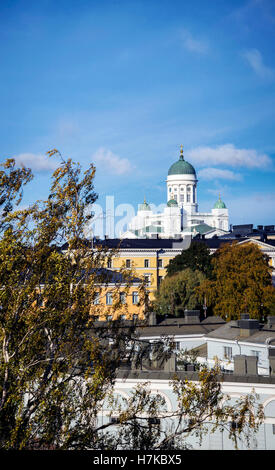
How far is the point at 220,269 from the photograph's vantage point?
188 ft

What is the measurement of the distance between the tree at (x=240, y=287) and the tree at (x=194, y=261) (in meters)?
4.05

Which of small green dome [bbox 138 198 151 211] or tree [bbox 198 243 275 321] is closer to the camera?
tree [bbox 198 243 275 321]

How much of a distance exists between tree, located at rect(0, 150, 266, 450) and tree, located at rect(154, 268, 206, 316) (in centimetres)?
4000

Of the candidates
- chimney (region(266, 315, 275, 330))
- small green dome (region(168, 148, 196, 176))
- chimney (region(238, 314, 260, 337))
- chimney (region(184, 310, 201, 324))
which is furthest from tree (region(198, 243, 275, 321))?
small green dome (region(168, 148, 196, 176))

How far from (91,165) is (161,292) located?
137 ft

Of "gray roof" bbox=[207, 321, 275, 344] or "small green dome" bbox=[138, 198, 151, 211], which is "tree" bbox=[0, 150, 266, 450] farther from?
"small green dome" bbox=[138, 198, 151, 211]

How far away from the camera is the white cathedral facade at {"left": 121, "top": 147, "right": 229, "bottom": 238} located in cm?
13462

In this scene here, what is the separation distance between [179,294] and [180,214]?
7912cm

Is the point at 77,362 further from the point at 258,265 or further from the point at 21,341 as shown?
the point at 258,265

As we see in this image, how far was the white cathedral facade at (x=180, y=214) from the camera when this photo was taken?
134625mm

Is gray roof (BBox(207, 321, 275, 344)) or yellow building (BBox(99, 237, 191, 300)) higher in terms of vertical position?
yellow building (BBox(99, 237, 191, 300))

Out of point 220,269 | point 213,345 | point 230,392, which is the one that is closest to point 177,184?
point 220,269

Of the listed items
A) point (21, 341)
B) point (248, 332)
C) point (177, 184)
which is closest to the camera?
point (21, 341)
